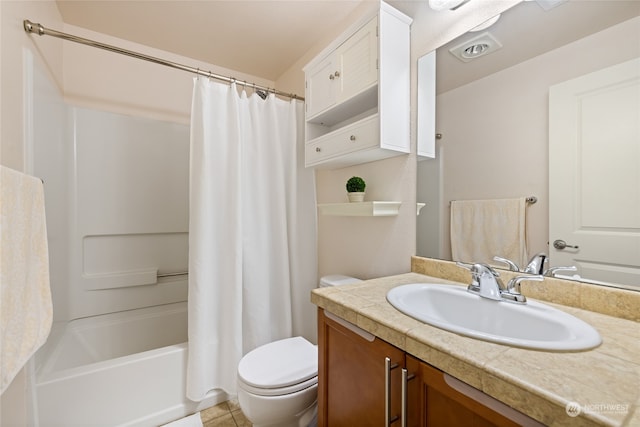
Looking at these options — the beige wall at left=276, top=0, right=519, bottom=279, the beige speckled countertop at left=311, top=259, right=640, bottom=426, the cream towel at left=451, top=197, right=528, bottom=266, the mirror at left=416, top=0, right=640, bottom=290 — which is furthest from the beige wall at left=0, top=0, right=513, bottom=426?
the beige speckled countertop at left=311, top=259, right=640, bottom=426

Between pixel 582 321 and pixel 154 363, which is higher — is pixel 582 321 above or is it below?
above

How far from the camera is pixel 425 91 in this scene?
51.3 inches

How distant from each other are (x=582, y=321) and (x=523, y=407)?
0.43 metres

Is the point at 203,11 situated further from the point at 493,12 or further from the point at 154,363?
the point at 154,363

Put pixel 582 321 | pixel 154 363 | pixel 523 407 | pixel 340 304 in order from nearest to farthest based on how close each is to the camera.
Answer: pixel 523 407
pixel 582 321
pixel 340 304
pixel 154 363

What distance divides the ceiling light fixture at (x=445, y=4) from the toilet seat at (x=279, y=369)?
5.62 feet

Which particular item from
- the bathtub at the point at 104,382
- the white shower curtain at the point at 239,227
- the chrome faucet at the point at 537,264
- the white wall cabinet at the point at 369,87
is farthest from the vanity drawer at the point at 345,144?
the bathtub at the point at 104,382

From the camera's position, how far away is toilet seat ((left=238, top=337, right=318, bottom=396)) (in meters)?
1.15

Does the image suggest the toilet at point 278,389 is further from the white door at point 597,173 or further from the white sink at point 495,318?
the white door at point 597,173

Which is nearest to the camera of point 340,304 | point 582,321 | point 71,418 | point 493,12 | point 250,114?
point 582,321

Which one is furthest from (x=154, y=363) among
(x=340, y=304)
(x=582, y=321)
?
(x=582, y=321)

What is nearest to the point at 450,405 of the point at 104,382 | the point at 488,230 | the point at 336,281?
the point at 488,230

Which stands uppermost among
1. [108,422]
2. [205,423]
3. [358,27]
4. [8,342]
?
[358,27]

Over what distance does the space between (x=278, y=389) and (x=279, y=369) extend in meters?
0.11
